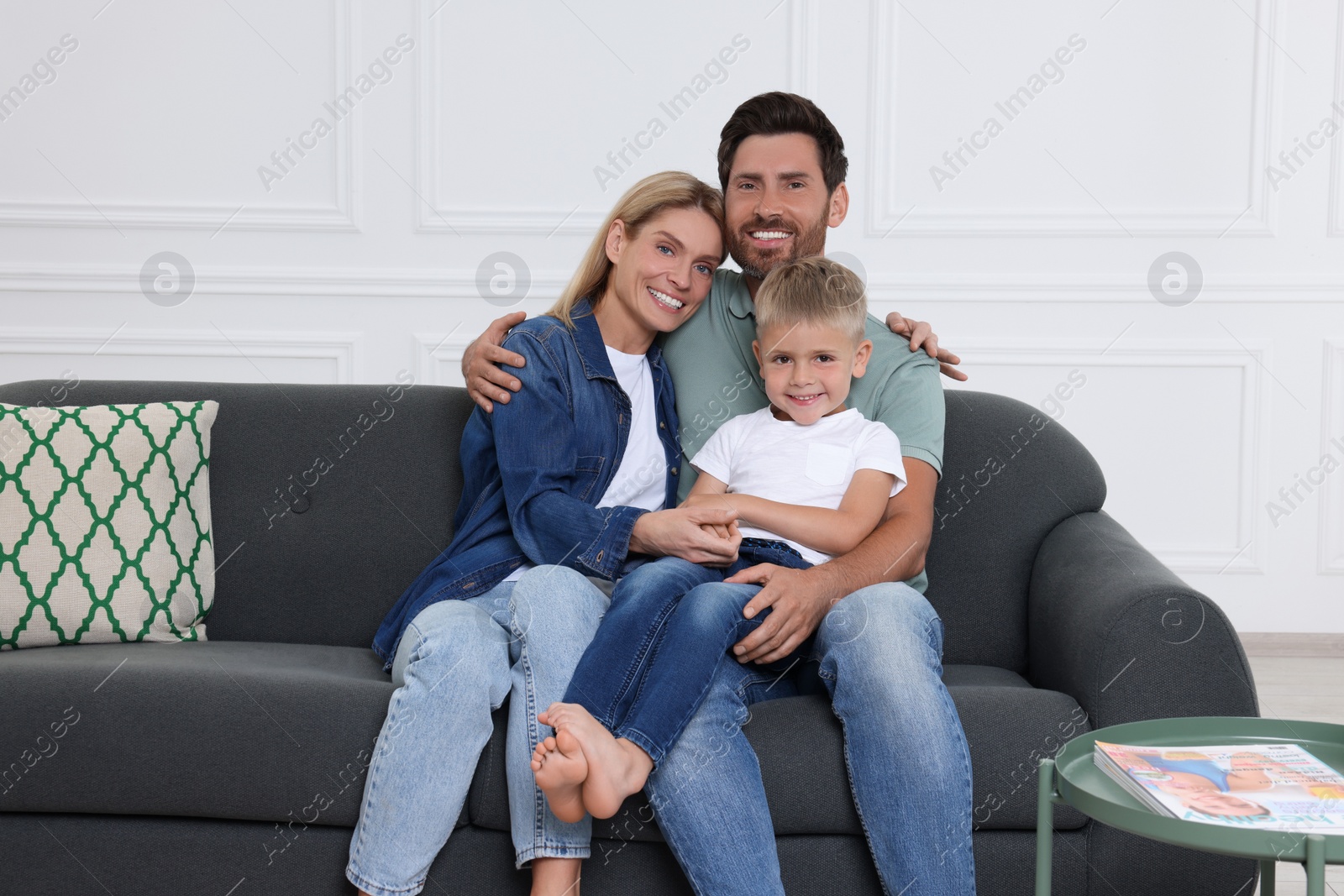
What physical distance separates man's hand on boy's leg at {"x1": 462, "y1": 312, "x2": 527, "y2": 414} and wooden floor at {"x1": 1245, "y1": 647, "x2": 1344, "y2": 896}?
1.77 meters

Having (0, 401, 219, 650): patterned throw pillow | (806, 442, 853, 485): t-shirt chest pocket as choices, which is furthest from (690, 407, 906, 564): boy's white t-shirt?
(0, 401, 219, 650): patterned throw pillow

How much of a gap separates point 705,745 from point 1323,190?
9.19 ft

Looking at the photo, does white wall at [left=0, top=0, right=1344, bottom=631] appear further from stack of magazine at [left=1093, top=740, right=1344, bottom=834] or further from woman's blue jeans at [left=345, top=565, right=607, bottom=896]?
stack of magazine at [left=1093, top=740, right=1344, bottom=834]

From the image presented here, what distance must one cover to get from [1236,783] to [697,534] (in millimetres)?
767

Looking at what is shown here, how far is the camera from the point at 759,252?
2031 mm

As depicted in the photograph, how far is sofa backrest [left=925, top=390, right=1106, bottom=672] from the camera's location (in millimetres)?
1967

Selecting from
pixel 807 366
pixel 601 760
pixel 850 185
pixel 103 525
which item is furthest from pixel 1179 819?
pixel 850 185

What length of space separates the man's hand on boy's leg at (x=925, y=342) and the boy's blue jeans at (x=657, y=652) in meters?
0.61

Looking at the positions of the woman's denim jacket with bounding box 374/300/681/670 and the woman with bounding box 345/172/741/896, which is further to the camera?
the woman's denim jacket with bounding box 374/300/681/670

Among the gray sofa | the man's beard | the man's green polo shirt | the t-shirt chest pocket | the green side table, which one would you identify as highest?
the man's beard

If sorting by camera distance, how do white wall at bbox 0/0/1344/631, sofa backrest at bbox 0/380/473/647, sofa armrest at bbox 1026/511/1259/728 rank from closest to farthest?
1. sofa armrest at bbox 1026/511/1259/728
2. sofa backrest at bbox 0/380/473/647
3. white wall at bbox 0/0/1344/631

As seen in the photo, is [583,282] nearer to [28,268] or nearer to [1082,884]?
[1082,884]

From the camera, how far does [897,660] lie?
1.48 metres

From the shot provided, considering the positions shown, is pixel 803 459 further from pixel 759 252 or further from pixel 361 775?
pixel 361 775
